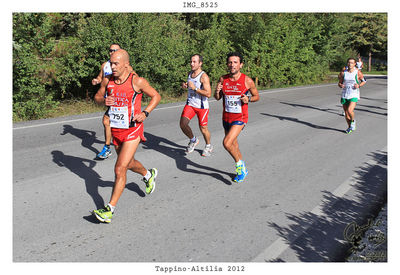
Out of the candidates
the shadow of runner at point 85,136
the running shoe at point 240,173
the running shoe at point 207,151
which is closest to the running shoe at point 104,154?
the shadow of runner at point 85,136

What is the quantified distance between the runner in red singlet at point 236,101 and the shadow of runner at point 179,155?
435 millimetres

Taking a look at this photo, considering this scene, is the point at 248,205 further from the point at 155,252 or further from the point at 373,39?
the point at 373,39

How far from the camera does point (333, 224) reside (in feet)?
14.9

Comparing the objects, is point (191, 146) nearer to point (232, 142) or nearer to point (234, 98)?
point (232, 142)

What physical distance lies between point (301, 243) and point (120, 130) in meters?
2.55

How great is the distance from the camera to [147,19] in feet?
48.9

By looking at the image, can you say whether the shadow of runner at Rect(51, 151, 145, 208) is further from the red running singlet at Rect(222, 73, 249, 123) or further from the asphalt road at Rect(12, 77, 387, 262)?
the red running singlet at Rect(222, 73, 249, 123)

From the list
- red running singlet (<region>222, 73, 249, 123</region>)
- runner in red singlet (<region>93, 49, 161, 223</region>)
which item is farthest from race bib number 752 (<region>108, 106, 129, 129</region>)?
red running singlet (<region>222, 73, 249, 123</region>)

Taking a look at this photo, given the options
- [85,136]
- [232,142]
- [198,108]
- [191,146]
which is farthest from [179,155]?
[85,136]

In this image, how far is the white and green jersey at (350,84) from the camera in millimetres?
10031

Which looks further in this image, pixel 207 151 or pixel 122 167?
pixel 207 151

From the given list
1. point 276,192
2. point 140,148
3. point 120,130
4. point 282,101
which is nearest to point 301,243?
point 276,192

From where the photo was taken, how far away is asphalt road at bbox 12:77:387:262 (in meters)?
3.90

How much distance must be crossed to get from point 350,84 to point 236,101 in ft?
17.9
